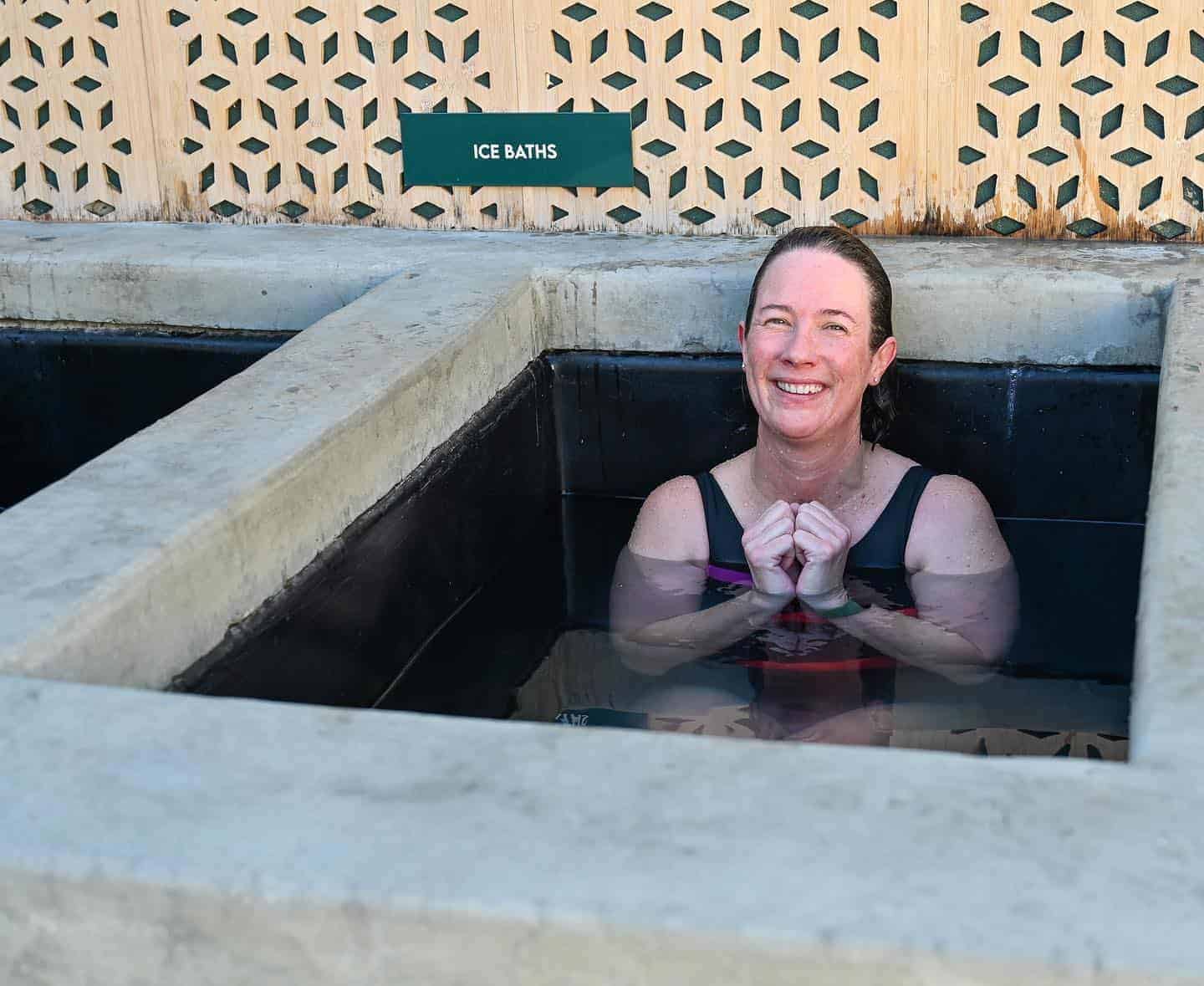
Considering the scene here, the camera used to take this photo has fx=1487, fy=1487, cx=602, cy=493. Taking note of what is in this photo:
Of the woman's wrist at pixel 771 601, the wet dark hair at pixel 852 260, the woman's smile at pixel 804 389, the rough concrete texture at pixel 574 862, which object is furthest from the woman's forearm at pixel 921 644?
the rough concrete texture at pixel 574 862

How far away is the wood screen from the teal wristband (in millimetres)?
1379


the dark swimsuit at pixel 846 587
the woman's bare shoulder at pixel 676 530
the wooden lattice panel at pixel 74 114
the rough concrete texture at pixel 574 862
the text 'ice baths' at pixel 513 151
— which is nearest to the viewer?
the rough concrete texture at pixel 574 862

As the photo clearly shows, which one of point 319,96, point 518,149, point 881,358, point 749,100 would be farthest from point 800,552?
point 319,96

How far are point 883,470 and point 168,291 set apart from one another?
2.11 meters

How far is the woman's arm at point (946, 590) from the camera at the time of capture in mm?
3236

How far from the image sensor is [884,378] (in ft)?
12.4

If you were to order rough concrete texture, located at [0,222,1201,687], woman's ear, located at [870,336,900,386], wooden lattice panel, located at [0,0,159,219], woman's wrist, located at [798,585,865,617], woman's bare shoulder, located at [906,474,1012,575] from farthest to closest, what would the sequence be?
wooden lattice panel, located at [0,0,159,219]
woman's ear, located at [870,336,900,386]
woman's bare shoulder, located at [906,474,1012,575]
woman's wrist, located at [798,585,865,617]
rough concrete texture, located at [0,222,1201,687]

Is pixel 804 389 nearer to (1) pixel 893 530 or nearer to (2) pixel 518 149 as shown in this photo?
(1) pixel 893 530

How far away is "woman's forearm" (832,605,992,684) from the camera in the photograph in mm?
3219

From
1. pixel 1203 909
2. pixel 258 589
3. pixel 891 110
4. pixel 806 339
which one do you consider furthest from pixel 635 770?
pixel 891 110

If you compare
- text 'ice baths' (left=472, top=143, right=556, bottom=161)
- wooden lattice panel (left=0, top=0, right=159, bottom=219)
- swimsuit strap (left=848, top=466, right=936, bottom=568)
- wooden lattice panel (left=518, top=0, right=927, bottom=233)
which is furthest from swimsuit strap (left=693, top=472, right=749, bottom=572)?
wooden lattice panel (left=0, top=0, right=159, bottom=219)

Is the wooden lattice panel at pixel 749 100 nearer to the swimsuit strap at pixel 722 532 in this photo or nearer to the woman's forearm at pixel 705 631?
the swimsuit strap at pixel 722 532

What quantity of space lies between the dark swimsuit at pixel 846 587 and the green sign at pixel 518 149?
3.83ft

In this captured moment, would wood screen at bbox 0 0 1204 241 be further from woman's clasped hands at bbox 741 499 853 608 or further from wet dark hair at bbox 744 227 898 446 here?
woman's clasped hands at bbox 741 499 853 608
